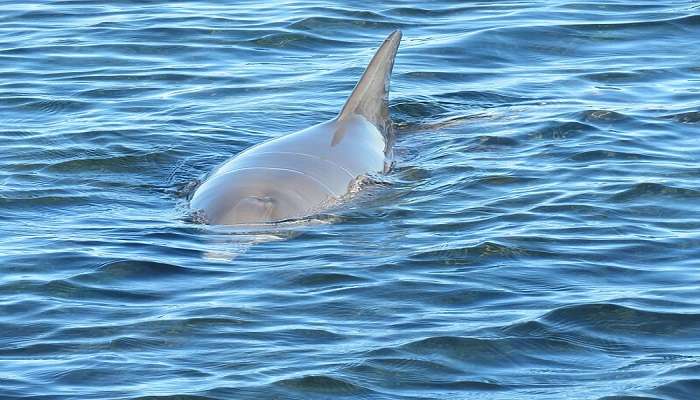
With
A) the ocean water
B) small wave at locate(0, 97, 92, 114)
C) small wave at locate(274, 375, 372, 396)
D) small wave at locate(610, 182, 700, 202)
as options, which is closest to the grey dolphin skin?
the ocean water

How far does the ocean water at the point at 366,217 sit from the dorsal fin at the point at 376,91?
14.0 inches

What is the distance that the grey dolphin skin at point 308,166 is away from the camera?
10406mm

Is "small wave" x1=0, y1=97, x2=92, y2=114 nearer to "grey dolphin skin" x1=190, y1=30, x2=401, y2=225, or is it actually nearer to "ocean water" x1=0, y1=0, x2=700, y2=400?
"ocean water" x1=0, y1=0, x2=700, y2=400

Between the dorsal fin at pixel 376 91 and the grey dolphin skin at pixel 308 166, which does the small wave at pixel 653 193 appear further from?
the dorsal fin at pixel 376 91

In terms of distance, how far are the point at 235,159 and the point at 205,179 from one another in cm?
25

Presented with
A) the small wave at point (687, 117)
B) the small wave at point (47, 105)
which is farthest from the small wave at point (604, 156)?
the small wave at point (47, 105)

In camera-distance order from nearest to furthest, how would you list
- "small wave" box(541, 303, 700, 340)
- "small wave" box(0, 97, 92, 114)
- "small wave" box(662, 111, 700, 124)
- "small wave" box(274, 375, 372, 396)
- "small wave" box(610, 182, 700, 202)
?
"small wave" box(274, 375, 372, 396)
"small wave" box(541, 303, 700, 340)
"small wave" box(610, 182, 700, 202)
"small wave" box(662, 111, 700, 124)
"small wave" box(0, 97, 92, 114)

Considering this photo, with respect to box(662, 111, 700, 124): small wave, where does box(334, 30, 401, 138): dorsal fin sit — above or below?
above

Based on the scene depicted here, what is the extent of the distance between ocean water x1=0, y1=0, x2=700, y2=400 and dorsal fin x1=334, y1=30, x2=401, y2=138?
1.17 ft

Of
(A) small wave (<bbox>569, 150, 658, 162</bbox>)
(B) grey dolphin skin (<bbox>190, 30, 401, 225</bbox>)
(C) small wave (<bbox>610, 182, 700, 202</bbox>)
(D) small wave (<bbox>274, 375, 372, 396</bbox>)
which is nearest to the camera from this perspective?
(D) small wave (<bbox>274, 375, 372, 396</bbox>)

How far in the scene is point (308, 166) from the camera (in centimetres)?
1108

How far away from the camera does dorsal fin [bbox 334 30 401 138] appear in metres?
12.4

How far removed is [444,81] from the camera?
599 inches

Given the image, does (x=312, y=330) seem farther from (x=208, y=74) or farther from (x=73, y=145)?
(x=208, y=74)
